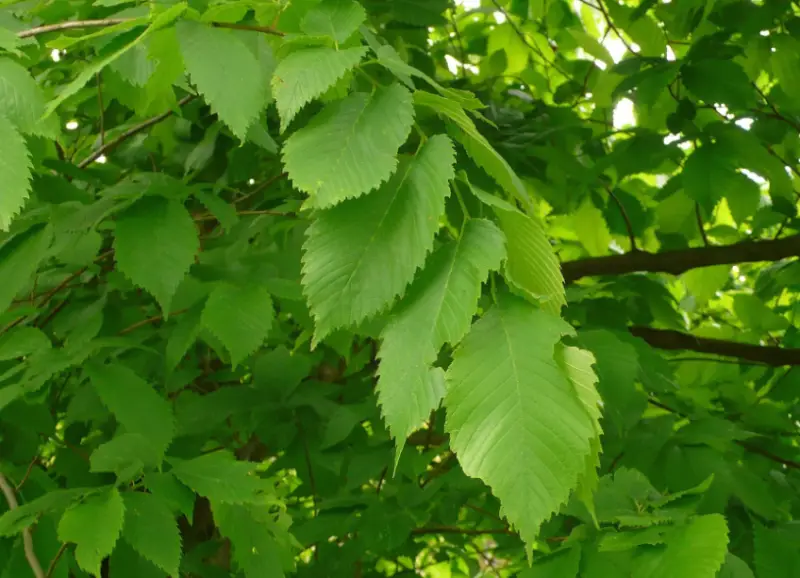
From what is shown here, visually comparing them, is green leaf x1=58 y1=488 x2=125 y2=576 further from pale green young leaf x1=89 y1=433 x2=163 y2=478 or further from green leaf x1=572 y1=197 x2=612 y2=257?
green leaf x1=572 y1=197 x2=612 y2=257

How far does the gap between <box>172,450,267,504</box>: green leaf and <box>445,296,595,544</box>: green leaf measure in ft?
1.24

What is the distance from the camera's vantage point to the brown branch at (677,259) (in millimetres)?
1427

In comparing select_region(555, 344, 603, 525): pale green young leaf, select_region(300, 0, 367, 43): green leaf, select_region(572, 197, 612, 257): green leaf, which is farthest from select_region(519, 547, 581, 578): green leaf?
select_region(572, 197, 612, 257): green leaf

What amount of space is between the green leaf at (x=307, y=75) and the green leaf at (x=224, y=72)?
0.09 feet

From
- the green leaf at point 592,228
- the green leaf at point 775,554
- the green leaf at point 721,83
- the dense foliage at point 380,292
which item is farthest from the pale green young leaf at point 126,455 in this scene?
the green leaf at point 592,228

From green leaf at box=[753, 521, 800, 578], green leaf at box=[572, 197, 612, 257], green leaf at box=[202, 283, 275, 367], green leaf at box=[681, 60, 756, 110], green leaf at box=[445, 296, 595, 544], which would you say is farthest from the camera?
green leaf at box=[572, 197, 612, 257]

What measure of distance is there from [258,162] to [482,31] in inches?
32.7

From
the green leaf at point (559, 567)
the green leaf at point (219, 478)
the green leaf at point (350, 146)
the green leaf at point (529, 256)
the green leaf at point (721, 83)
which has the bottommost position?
the green leaf at point (559, 567)

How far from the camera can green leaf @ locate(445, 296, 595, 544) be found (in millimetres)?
396

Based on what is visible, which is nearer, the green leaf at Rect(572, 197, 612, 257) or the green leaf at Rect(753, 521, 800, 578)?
the green leaf at Rect(753, 521, 800, 578)

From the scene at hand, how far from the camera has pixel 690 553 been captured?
1.95 feet

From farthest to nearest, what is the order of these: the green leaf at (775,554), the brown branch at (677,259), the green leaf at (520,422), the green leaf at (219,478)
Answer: the brown branch at (677,259), the green leaf at (775,554), the green leaf at (219,478), the green leaf at (520,422)

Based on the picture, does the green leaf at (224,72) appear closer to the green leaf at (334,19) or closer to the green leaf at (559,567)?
the green leaf at (334,19)

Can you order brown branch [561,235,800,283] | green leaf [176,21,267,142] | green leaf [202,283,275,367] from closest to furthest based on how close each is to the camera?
green leaf [176,21,267,142] < green leaf [202,283,275,367] < brown branch [561,235,800,283]
